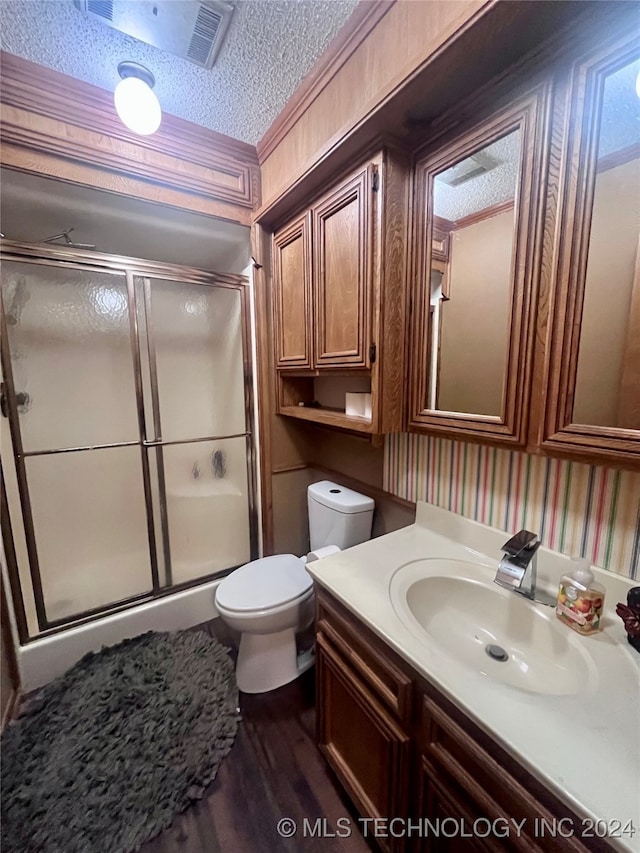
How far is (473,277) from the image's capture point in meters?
1.01

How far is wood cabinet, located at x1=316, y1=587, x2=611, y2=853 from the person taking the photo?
581mm

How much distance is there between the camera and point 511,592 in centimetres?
98

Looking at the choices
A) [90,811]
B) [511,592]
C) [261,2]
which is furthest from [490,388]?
[90,811]

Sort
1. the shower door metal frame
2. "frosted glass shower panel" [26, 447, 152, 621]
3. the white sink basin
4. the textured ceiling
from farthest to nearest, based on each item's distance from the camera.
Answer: "frosted glass shower panel" [26, 447, 152, 621] → the shower door metal frame → the textured ceiling → the white sink basin

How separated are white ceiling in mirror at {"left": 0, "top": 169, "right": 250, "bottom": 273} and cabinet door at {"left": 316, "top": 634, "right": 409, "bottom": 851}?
6.34ft

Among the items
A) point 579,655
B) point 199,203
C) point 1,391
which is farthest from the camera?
point 199,203

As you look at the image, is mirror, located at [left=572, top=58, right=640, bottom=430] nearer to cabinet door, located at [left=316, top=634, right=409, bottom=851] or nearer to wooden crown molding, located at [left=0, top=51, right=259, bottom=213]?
cabinet door, located at [left=316, top=634, right=409, bottom=851]

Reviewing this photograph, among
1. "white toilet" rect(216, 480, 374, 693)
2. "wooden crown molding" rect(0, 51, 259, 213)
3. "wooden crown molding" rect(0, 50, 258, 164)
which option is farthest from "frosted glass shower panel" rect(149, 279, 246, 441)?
"white toilet" rect(216, 480, 374, 693)

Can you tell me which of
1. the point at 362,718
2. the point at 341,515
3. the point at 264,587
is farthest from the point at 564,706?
the point at 264,587

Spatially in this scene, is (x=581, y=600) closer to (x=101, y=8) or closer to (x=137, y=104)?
(x=137, y=104)

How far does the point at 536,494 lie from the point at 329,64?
158 cm

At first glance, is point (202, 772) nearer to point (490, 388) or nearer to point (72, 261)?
point (490, 388)

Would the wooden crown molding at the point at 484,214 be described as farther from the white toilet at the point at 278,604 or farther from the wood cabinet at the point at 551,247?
the white toilet at the point at 278,604

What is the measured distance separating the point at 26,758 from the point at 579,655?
1.83 meters
